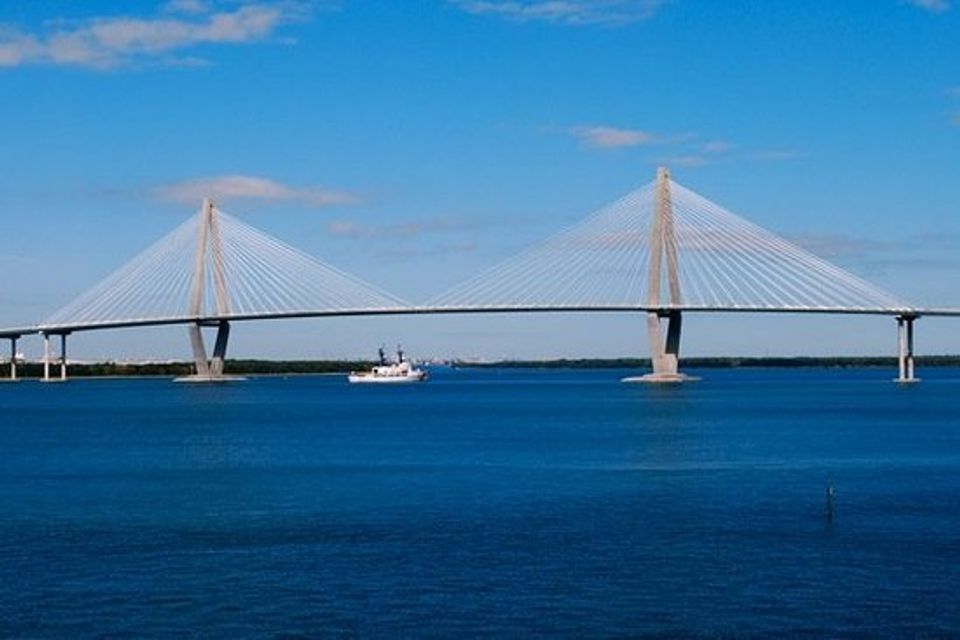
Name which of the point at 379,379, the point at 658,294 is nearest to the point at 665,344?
the point at 658,294

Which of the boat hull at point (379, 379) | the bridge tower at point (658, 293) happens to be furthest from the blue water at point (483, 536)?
the boat hull at point (379, 379)

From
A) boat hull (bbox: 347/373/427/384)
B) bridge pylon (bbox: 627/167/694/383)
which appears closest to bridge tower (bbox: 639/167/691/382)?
bridge pylon (bbox: 627/167/694/383)

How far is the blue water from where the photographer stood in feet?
54.5

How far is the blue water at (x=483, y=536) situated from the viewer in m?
16.6

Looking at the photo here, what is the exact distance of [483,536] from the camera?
872 inches

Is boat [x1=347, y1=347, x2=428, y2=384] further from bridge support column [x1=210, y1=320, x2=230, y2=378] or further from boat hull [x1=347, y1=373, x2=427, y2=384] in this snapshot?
bridge support column [x1=210, y1=320, x2=230, y2=378]

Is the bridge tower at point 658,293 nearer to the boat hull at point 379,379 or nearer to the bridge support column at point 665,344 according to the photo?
the bridge support column at point 665,344

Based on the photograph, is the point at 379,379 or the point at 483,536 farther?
the point at 379,379

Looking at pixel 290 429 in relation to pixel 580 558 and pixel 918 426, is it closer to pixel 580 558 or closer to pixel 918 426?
pixel 918 426

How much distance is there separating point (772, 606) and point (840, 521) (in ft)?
23.7

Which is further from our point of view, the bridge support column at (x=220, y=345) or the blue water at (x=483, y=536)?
the bridge support column at (x=220, y=345)

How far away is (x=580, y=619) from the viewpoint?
1639 centimetres

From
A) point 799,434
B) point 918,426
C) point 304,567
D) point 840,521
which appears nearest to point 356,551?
point 304,567

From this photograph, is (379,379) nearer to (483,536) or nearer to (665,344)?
(665,344)
